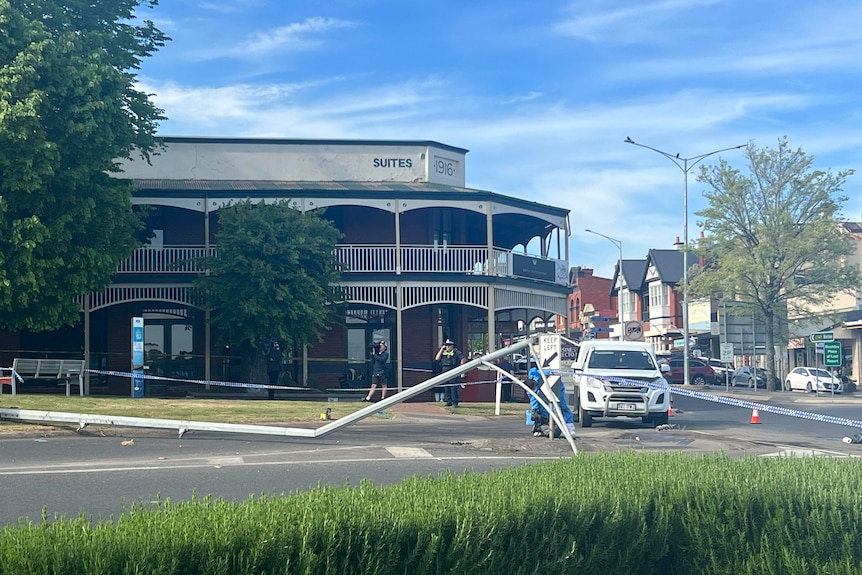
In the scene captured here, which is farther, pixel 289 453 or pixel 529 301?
pixel 529 301

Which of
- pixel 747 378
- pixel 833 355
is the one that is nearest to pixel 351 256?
pixel 833 355

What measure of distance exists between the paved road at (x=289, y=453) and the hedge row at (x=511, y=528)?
287 cm

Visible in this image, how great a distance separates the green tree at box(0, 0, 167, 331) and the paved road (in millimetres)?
6681

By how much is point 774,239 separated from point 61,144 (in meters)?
35.7

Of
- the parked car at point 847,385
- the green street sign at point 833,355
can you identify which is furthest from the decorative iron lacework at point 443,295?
the parked car at point 847,385

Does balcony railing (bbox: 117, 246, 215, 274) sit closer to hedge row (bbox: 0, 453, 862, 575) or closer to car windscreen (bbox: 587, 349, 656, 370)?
car windscreen (bbox: 587, 349, 656, 370)

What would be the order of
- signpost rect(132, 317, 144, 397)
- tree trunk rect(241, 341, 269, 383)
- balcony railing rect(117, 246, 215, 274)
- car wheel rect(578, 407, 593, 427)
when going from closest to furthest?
car wheel rect(578, 407, 593, 427) → signpost rect(132, 317, 144, 397) → tree trunk rect(241, 341, 269, 383) → balcony railing rect(117, 246, 215, 274)

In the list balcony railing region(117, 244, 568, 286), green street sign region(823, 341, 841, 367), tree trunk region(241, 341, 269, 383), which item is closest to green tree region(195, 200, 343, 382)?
tree trunk region(241, 341, 269, 383)

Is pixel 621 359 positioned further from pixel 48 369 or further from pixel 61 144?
pixel 48 369

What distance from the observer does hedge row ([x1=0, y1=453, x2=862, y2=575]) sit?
3.87 metres

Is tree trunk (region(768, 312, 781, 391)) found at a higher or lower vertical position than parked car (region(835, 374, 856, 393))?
higher

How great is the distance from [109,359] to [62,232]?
10438 mm

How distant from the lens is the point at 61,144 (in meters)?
20.3

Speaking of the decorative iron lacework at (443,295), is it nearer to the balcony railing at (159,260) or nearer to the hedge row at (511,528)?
the balcony railing at (159,260)
